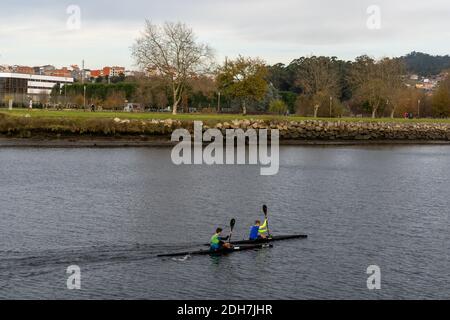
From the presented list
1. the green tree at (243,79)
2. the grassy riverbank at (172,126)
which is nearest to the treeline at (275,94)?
the green tree at (243,79)

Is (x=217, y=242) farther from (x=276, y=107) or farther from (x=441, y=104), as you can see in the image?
(x=441, y=104)

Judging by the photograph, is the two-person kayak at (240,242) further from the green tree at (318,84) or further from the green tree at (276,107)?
the green tree at (276,107)

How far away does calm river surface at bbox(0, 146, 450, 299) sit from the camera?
30.5m

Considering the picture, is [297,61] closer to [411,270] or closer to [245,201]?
[245,201]

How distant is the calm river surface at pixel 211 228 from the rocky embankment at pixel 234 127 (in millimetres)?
18120

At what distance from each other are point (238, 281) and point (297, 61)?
568 feet

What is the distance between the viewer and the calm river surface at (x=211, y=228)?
30516 millimetres
